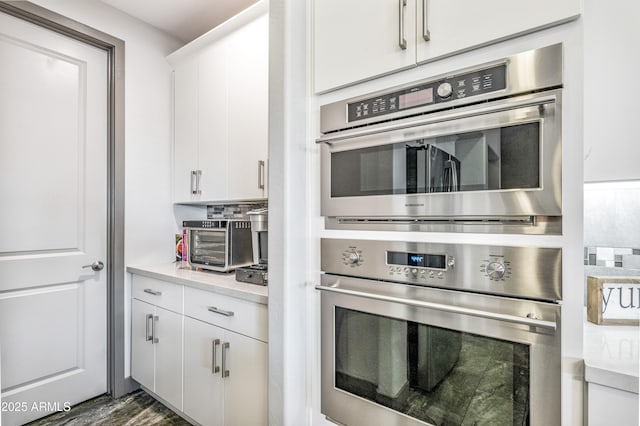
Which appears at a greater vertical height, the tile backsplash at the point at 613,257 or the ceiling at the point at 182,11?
the ceiling at the point at 182,11

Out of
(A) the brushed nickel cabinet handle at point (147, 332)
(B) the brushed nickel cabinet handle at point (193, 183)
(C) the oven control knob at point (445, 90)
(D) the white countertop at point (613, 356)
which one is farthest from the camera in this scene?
(B) the brushed nickel cabinet handle at point (193, 183)

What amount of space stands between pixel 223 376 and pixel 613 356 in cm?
147

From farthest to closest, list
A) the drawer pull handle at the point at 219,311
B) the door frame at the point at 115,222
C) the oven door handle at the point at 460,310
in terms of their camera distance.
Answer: the door frame at the point at 115,222 → the drawer pull handle at the point at 219,311 → the oven door handle at the point at 460,310

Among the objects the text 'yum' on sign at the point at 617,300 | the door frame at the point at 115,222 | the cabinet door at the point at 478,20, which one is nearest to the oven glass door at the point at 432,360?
the text 'yum' on sign at the point at 617,300

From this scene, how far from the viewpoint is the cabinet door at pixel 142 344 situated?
1.96 m

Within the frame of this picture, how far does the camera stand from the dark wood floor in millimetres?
1816

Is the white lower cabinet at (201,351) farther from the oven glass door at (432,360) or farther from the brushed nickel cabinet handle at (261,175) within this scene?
the brushed nickel cabinet handle at (261,175)

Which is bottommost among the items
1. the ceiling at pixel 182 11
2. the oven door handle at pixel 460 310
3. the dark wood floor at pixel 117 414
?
the dark wood floor at pixel 117 414

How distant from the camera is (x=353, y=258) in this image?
1.15 meters

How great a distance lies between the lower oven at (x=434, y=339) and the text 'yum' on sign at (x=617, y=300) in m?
0.21

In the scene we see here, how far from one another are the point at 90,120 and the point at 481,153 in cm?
228

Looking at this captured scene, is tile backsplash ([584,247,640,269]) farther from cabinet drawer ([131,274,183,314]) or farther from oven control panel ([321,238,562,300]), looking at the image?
cabinet drawer ([131,274,183,314])

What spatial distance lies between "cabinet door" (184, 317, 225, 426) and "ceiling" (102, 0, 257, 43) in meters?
1.96

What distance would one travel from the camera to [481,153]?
3.01 feet
